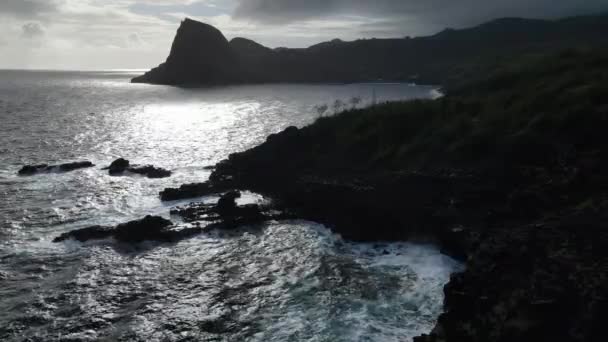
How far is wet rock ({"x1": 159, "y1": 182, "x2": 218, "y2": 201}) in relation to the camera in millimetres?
46219

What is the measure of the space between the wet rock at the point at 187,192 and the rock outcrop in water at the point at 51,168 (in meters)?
20.3

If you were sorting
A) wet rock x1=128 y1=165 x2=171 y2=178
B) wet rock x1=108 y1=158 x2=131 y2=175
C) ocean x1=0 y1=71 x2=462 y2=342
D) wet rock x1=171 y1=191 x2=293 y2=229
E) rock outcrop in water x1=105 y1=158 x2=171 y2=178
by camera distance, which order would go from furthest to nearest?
wet rock x1=108 y1=158 x2=131 y2=175 < rock outcrop in water x1=105 y1=158 x2=171 y2=178 < wet rock x1=128 y1=165 x2=171 y2=178 < wet rock x1=171 y1=191 x2=293 y2=229 < ocean x1=0 y1=71 x2=462 y2=342

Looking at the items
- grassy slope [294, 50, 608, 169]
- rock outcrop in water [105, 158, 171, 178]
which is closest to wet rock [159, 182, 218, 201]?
rock outcrop in water [105, 158, 171, 178]

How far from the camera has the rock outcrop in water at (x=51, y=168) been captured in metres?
55.7

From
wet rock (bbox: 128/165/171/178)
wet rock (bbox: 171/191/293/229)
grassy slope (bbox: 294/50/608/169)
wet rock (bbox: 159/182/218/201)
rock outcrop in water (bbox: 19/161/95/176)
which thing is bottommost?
wet rock (bbox: 171/191/293/229)

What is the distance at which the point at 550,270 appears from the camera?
1797 centimetres

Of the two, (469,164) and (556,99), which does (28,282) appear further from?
(556,99)

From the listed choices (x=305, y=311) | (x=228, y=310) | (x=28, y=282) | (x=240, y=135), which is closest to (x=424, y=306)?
(x=305, y=311)

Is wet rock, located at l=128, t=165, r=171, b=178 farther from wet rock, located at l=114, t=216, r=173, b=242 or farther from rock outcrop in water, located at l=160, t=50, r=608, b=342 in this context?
wet rock, located at l=114, t=216, r=173, b=242

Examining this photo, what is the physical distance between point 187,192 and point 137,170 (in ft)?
48.4

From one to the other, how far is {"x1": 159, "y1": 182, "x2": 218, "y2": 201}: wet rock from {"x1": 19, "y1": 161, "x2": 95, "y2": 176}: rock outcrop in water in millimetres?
20324

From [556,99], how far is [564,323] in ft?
96.1

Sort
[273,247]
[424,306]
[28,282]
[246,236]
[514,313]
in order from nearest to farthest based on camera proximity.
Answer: [514,313] < [424,306] < [28,282] < [273,247] < [246,236]

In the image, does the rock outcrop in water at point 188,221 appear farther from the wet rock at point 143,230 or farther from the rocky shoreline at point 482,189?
the rocky shoreline at point 482,189
